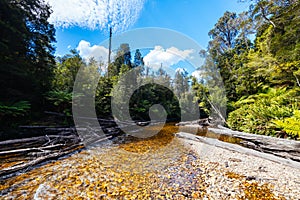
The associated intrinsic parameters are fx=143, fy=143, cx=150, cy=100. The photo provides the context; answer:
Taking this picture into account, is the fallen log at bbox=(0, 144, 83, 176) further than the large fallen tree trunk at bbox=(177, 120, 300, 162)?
No

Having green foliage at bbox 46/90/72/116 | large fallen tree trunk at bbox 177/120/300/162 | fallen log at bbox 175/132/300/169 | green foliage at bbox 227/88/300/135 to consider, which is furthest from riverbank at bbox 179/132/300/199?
green foliage at bbox 46/90/72/116

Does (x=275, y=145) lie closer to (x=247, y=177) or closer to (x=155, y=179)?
(x=247, y=177)

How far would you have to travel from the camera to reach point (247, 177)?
3.17m

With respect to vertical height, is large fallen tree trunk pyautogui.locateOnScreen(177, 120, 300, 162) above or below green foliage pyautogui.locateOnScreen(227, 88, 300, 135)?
Result: below

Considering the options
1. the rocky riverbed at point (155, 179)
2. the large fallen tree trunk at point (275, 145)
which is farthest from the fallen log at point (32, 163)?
the large fallen tree trunk at point (275, 145)

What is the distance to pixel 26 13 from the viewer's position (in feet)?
26.9

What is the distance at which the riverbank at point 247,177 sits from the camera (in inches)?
103

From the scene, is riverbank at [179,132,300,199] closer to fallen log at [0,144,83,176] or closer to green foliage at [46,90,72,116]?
fallen log at [0,144,83,176]

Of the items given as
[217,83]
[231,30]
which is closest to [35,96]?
[217,83]

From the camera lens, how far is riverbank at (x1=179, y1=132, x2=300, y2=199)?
8.56 ft

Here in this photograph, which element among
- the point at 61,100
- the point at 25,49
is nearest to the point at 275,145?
the point at 61,100

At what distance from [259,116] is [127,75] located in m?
11.7

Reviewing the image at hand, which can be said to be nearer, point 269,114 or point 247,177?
point 247,177

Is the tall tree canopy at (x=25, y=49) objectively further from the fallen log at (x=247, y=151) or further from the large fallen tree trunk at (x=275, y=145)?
the large fallen tree trunk at (x=275, y=145)
